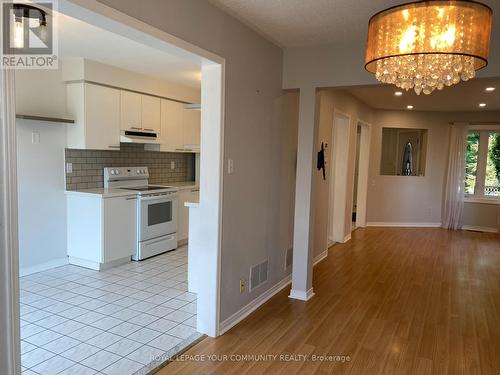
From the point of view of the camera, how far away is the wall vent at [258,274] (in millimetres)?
3406

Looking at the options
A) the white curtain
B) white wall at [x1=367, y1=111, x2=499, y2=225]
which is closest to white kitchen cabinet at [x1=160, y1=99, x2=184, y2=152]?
white wall at [x1=367, y1=111, x2=499, y2=225]

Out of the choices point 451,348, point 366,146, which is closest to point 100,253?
point 451,348

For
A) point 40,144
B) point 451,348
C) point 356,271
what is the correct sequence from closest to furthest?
point 451,348 < point 40,144 < point 356,271

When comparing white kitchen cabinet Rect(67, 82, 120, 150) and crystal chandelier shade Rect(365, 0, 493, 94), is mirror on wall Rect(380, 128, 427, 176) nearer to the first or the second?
white kitchen cabinet Rect(67, 82, 120, 150)

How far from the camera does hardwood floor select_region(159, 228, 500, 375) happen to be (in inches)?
101

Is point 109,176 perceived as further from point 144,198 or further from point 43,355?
point 43,355

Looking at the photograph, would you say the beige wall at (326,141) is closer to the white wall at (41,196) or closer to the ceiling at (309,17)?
the ceiling at (309,17)

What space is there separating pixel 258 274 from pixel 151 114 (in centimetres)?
291

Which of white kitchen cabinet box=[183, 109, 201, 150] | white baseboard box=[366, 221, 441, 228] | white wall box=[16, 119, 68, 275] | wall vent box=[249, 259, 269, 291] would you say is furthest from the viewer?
white baseboard box=[366, 221, 441, 228]

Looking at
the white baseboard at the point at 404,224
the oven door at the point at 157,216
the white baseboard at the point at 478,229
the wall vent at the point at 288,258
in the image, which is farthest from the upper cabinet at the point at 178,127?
the white baseboard at the point at 478,229

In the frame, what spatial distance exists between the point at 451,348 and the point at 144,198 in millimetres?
3612

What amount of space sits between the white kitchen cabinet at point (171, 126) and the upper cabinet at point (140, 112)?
0.12 meters

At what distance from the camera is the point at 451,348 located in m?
2.82

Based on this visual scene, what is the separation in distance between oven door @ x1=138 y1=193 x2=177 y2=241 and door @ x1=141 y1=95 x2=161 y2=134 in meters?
0.97
